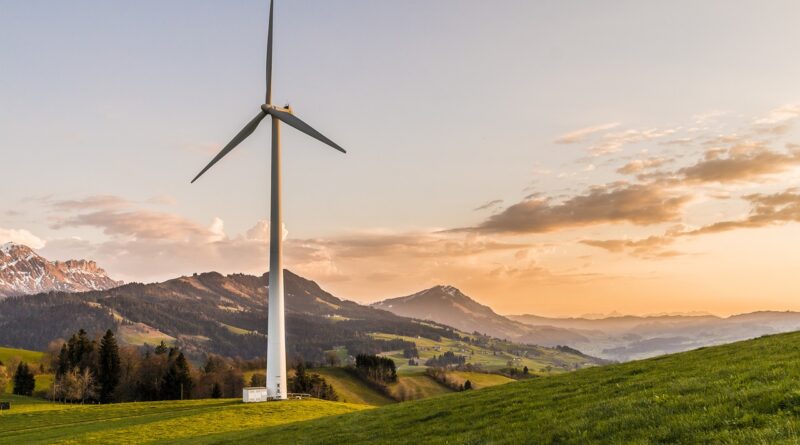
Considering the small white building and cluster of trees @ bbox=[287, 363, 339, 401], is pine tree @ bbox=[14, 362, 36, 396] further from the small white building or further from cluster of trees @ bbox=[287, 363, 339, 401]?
the small white building

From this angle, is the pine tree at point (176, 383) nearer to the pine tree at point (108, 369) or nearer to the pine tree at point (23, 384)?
the pine tree at point (108, 369)

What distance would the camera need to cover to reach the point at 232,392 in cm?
17900

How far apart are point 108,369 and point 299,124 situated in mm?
109069

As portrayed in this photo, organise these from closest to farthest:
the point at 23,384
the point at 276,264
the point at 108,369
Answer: the point at 276,264
the point at 108,369
the point at 23,384

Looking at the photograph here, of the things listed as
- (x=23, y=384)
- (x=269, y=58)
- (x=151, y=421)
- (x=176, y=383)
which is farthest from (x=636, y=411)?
(x=23, y=384)

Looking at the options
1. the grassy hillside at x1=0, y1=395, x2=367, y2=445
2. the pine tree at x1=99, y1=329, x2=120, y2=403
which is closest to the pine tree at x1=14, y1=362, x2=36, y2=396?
the pine tree at x1=99, y1=329, x2=120, y2=403

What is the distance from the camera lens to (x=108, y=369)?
153 metres

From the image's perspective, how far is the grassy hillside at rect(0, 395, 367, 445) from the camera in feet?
180

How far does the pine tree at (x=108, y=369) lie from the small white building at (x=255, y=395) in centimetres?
9246

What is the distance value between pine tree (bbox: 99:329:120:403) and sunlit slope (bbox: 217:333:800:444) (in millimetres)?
132316

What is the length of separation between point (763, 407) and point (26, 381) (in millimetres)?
193649

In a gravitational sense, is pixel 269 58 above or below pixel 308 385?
above

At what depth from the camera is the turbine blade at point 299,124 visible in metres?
76.2

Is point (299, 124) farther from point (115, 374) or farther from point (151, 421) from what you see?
point (115, 374)
